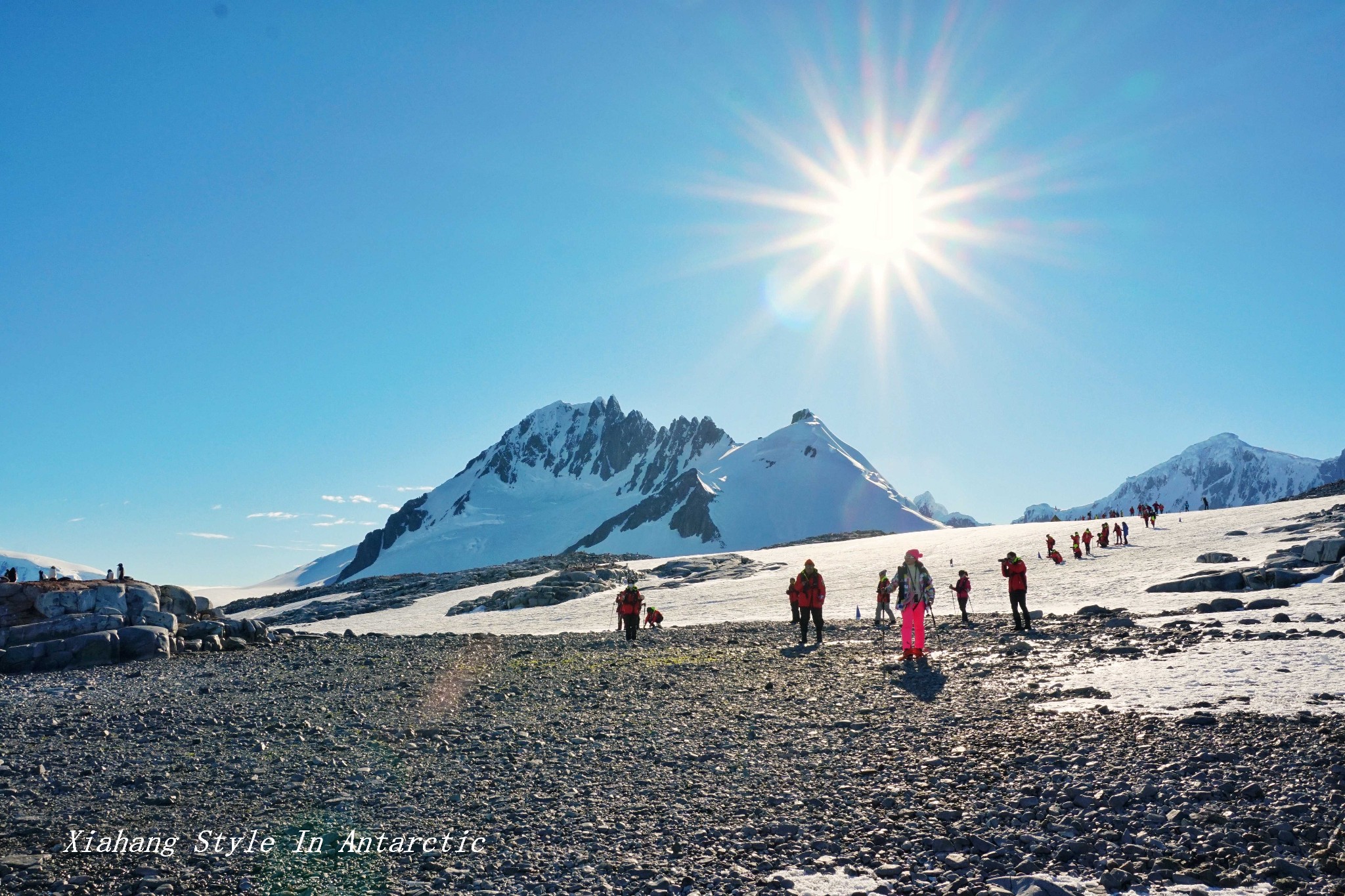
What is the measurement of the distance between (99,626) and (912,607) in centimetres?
3071

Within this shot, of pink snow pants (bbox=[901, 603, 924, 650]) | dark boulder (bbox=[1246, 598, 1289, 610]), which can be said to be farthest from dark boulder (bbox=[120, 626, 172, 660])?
dark boulder (bbox=[1246, 598, 1289, 610])

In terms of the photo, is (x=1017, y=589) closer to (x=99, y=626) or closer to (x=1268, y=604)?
(x=1268, y=604)

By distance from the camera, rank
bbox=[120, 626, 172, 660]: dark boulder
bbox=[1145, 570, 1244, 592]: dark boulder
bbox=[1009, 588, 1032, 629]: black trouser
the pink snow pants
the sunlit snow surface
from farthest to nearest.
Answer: bbox=[120, 626, 172, 660]: dark boulder → bbox=[1145, 570, 1244, 592]: dark boulder → bbox=[1009, 588, 1032, 629]: black trouser → the pink snow pants → the sunlit snow surface

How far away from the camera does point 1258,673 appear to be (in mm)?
11898

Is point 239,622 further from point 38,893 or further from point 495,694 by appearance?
point 38,893

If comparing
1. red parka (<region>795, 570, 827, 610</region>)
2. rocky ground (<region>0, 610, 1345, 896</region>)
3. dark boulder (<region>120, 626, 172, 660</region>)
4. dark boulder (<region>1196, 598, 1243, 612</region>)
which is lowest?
dark boulder (<region>120, 626, 172, 660</region>)

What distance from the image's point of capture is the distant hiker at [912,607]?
17.5 meters

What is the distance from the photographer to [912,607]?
17562 mm

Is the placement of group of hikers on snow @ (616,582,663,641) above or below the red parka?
below

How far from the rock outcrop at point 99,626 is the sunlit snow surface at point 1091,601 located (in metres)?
12.8

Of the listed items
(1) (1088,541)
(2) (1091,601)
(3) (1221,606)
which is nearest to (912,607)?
(3) (1221,606)

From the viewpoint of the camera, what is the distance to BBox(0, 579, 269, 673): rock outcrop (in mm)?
25703

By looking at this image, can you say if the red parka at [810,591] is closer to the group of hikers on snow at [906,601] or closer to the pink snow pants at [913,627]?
the group of hikers on snow at [906,601]

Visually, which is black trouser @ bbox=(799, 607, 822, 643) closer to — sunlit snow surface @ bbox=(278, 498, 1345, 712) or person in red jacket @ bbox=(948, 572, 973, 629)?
sunlit snow surface @ bbox=(278, 498, 1345, 712)
